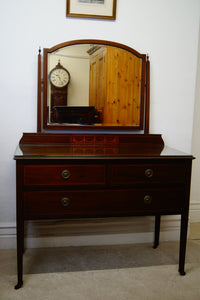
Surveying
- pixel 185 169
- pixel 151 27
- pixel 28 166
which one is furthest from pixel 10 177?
pixel 151 27

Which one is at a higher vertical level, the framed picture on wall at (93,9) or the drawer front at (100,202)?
the framed picture on wall at (93,9)

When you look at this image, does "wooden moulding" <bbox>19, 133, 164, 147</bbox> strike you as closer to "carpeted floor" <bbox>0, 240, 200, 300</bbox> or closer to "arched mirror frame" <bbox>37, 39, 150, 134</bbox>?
"arched mirror frame" <bbox>37, 39, 150, 134</bbox>

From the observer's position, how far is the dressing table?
1.85m

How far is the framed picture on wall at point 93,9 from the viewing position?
2281 mm

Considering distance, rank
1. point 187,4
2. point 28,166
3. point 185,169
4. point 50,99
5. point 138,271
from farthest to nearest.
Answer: point 187,4 < point 50,99 < point 138,271 < point 185,169 < point 28,166

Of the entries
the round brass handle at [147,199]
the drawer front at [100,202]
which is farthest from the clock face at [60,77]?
the round brass handle at [147,199]

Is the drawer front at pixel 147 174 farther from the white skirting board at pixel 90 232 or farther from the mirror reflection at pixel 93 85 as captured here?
Result: the white skirting board at pixel 90 232

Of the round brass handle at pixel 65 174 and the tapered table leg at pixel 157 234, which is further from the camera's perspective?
the tapered table leg at pixel 157 234

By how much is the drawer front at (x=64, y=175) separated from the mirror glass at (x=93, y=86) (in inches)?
22.4

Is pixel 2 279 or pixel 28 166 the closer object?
pixel 28 166

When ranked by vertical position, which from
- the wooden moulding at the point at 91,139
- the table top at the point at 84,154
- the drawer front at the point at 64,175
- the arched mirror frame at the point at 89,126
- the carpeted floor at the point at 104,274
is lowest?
the carpeted floor at the point at 104,274

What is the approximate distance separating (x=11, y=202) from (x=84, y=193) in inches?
31.3

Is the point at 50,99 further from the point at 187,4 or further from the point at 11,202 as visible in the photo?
the point at 187,4

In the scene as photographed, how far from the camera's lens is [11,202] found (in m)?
2.39
